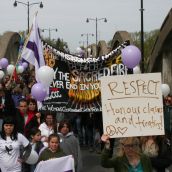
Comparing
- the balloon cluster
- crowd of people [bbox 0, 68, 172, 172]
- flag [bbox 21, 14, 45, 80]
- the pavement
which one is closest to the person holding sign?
crowd of people [bbox 0, 68, 172, 172]

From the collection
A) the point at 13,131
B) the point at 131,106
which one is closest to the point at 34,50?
the point at 13,131

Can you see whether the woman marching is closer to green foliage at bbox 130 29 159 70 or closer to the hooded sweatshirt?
the hooded sweatshirt

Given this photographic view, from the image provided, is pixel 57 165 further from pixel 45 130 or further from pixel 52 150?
pixel 45 130

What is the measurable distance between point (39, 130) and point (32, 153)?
3.42ft

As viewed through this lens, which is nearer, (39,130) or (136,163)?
(136,163)

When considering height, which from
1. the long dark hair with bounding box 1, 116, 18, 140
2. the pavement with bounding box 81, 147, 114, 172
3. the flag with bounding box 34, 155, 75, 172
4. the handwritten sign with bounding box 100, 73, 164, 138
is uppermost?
the handwritten sign with bounding box 100, 73, 164, 138

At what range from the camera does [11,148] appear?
6539 millimetres

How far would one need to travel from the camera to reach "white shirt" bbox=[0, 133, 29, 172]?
21.4ft

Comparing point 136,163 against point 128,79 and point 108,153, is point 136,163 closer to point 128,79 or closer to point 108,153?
point 108,153

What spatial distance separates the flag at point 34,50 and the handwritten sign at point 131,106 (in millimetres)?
5936

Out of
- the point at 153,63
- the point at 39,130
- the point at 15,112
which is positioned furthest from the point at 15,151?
the point at 153,63

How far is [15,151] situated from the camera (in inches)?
258

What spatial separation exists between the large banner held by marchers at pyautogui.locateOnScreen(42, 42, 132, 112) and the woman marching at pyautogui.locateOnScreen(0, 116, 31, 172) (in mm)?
4549

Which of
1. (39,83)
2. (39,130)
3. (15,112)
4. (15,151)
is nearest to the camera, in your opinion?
(15,151)
